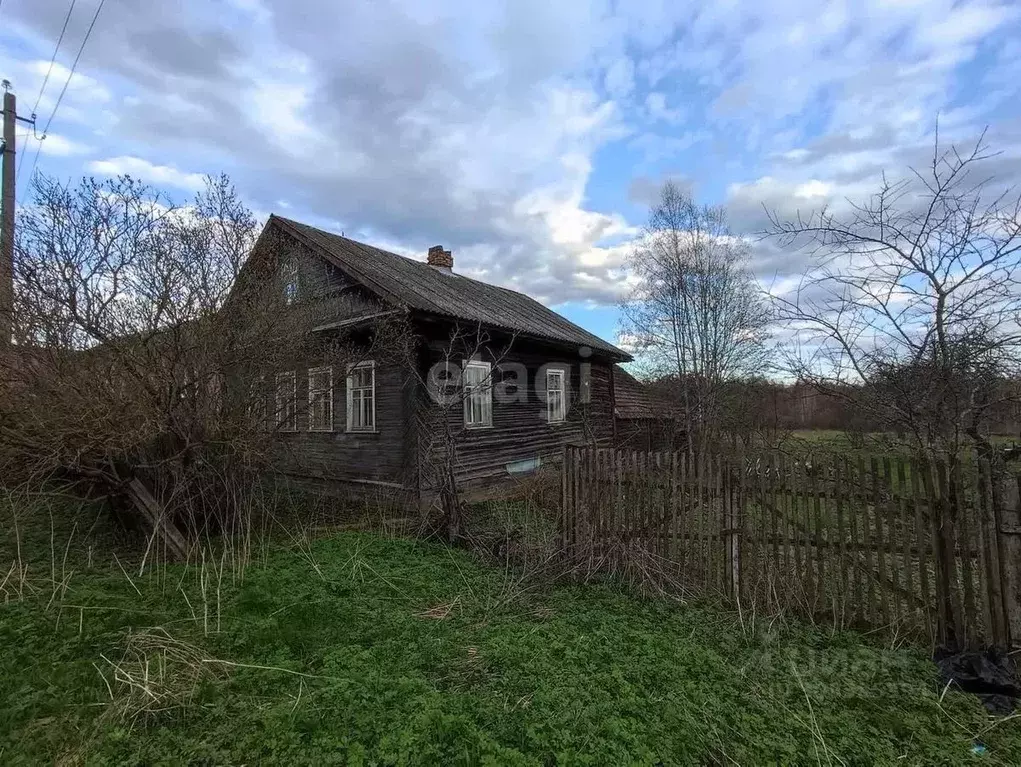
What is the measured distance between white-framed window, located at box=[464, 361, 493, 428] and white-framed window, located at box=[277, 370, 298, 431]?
11.8 feet

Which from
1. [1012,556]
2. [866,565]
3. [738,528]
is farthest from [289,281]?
[1012,556]

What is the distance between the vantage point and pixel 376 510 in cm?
896

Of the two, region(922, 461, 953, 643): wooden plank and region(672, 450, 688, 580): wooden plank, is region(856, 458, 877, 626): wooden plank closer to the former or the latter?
region(922, 461, 953, 643): wooden plank

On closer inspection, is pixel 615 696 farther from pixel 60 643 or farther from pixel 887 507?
pixel 60 643

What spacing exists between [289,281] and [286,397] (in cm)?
166

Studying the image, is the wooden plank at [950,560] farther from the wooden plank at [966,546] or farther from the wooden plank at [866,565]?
the wooden plank at [866,565]

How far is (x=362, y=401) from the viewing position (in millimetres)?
10070

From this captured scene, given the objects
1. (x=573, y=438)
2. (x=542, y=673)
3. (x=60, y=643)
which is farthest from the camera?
(x=573, y=438)

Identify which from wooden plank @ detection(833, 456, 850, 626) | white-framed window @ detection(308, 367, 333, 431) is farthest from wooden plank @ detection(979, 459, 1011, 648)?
white-framed window @ detection(308, 367, 333, 431)

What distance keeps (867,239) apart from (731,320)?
13.5 metres

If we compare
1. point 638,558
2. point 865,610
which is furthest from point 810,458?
point 638,558

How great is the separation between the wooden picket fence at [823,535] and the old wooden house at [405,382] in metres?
2.45

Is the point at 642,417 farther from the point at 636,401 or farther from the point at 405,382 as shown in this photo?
the point at 405,382

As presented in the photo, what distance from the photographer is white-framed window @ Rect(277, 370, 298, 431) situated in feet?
22.7
